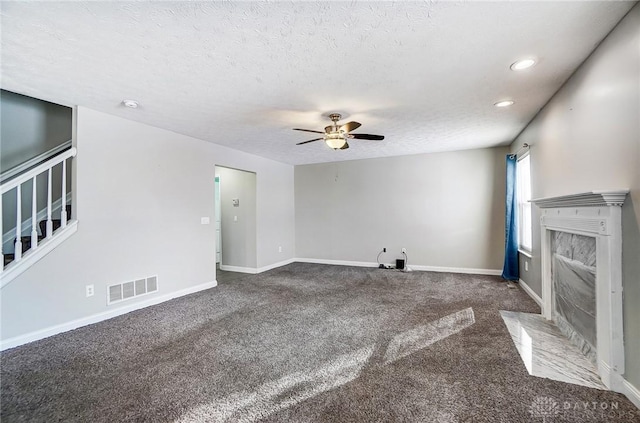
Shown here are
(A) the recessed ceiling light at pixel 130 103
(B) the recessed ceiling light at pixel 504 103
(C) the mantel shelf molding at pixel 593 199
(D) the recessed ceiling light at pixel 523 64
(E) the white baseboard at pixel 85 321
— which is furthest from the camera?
(B) the recessed ceiling light at pixel 504 103

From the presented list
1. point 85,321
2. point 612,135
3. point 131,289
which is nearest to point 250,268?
point 131,289

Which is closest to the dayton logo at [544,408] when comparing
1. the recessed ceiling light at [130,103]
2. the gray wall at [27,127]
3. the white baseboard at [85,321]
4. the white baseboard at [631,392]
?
the white baseboard at [631,392]

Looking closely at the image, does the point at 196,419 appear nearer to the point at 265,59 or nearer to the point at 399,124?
the point at 265,59

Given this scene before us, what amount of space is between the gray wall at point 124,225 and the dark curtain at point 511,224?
489 centimetres

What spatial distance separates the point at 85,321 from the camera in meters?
3.18

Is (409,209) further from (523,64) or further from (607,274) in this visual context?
(607,274)

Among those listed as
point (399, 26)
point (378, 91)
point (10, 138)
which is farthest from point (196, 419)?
point (10, 138)

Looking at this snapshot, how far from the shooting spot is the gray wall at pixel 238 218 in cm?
595

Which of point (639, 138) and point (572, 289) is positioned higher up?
point (639, 138)

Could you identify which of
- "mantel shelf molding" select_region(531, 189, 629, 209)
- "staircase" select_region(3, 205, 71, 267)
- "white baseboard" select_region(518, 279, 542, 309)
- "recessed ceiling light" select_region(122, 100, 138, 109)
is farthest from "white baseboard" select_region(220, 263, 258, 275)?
"mantel shelf molding" select_region(531, 189, 629, 209)

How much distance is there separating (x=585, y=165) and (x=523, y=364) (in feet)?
5.71

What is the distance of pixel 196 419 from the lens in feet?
5.57

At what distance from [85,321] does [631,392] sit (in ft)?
15.9

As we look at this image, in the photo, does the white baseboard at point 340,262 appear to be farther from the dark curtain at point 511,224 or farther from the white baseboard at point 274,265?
the dark curtain at point 511,224
